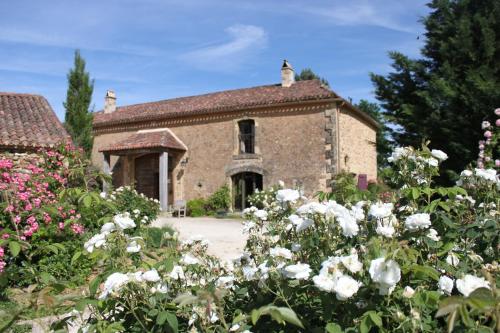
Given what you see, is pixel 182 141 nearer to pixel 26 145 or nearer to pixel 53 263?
pixel 26 145

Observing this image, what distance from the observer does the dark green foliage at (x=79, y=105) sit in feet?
68.2

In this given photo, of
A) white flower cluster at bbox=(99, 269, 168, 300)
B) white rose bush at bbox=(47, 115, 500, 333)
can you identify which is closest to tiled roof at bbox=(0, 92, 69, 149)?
white rose bush at bbox=(47, 115, 500, 333)

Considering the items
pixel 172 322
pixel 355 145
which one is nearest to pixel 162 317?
pixel 172 322

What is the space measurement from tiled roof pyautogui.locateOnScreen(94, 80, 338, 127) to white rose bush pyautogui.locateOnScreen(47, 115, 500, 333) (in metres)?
12.8

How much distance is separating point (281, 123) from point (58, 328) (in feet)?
46.9

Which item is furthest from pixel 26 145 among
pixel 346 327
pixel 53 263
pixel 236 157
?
pixel 346 327

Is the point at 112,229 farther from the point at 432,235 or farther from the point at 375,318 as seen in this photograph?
the point at 432,235

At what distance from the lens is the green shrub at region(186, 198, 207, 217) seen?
16.5 m

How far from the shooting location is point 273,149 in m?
15.7

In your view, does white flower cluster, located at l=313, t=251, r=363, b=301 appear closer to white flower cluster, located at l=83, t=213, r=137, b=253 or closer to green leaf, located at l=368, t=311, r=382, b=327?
green leaf, located at l=368, t=311, r=382, b=327

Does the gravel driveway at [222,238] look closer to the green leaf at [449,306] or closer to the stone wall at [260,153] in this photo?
the stone wall at [260,153]

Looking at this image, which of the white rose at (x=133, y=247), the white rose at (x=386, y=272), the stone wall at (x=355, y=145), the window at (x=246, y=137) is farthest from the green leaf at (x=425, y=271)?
the window at (x=246, y=137)

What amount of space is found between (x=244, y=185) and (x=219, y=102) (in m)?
3.53

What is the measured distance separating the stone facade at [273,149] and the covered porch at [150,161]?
0.06m
